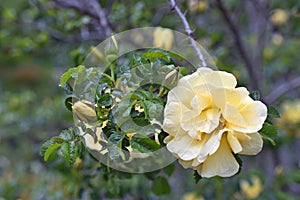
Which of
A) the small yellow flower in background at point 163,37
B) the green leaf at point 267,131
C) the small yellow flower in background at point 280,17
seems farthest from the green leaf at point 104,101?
the small yellow flower in background at point 280,17

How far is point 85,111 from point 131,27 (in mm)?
999

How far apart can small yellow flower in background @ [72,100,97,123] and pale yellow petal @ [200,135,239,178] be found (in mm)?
203

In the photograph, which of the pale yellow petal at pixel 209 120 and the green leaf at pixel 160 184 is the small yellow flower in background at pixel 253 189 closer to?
the green leaf at pixel 160 184

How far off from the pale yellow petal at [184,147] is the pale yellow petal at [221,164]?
27 millimetres

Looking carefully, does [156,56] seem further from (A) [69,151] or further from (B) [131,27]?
(B) [131,27]

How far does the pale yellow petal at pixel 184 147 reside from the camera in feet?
2.38

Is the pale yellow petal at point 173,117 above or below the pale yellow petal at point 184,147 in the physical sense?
above

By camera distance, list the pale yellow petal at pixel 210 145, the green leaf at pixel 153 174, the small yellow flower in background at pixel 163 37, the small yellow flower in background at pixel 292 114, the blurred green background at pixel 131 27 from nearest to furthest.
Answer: the pale yellow petal at pixel 210 145, the green leaf at pixel 153 174, the small yellow flower in background at pixel 163 37, the blurred green background at pixel 131 27, the small yellow flower in background at pixel 292 114

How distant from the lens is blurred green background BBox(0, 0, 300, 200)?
1534 mm

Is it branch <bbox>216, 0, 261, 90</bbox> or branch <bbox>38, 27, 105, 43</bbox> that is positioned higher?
branch <bbox>38, 27, 105, 43</bbox>

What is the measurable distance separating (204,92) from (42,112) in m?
1.71

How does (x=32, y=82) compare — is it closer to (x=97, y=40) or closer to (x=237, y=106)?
(x=97, y=40)

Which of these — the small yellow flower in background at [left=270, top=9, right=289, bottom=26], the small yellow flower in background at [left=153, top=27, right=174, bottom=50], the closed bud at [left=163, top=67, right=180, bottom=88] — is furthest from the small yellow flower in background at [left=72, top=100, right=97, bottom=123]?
the small yellow flower in background at [left=270, top=9, right=289, bottom=26]

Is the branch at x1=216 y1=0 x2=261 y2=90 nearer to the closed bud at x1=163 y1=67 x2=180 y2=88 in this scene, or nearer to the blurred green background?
the blurred green background
